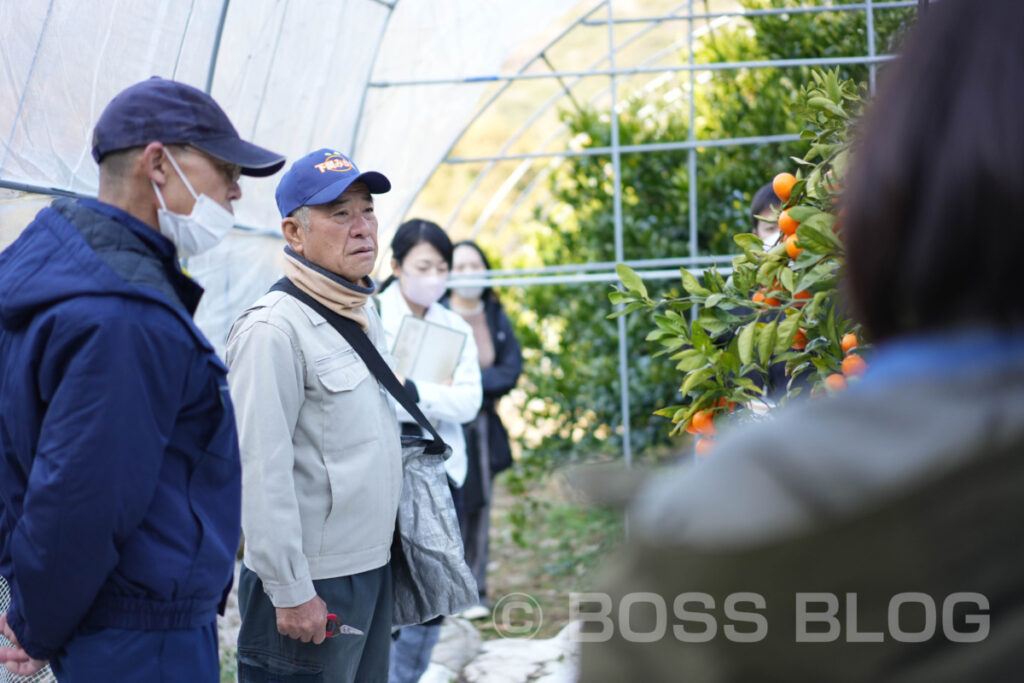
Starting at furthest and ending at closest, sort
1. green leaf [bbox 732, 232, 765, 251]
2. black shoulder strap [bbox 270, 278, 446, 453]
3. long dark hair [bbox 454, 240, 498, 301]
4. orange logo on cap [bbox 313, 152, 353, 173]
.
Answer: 1. long dark hair [bbox 454, 240, 498, 301]
2. orange logo on cap [bbox 313, 152, 353, 173]
3. black shoulder strap [bbox 270, 278, 446, 453]
4. green leaf [bbox 732, 232, 765, 251]

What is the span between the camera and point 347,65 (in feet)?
17.7

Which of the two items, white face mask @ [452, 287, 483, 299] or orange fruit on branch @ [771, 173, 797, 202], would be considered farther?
white face mask @ [452, 287, 483, 299]

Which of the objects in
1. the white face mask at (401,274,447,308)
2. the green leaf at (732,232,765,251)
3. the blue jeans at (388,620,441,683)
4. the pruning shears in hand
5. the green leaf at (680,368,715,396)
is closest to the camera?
the green leaf at (680,368,715,396)

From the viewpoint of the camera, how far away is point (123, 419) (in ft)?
5.83

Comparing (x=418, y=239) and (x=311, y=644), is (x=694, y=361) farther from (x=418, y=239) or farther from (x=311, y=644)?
(x=418, y=239)

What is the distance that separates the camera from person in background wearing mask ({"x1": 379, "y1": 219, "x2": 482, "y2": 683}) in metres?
3.95

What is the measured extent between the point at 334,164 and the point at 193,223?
0.84 meters

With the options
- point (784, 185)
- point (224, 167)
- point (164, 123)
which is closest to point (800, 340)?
point (784, 185)

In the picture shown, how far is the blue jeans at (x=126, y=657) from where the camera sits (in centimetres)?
186

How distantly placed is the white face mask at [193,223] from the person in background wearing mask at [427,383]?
5.39 feet

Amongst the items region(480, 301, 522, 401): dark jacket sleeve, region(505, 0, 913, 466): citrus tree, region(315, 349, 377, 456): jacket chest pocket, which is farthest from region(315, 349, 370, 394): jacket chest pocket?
region(505, 0, 913, 466): citrus tree

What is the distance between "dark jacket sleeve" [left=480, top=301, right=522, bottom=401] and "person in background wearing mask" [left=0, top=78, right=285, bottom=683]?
3319 millimetres

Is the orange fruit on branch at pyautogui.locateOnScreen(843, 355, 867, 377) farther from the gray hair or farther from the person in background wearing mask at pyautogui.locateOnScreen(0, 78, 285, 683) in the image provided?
the gray hair

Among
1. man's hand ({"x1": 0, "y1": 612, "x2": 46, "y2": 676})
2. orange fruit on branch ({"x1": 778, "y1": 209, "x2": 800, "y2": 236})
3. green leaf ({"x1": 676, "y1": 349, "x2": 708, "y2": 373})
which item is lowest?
man's hand ({"x1": 0, "y1": 612, "x2": 46, "y2": 676})
